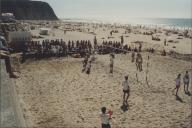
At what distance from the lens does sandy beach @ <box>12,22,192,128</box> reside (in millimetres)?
16906

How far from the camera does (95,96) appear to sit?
20938 mm

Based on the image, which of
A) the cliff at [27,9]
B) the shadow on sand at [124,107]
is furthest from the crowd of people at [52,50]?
the cliff at [27,9]

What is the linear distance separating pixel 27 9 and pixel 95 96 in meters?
137

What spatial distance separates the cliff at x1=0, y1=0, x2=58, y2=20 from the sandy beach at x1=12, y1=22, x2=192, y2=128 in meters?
116

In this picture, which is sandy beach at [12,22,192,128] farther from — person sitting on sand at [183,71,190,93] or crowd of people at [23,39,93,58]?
crowd of people at [23,39,93,58]

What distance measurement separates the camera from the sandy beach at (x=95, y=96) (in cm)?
1691

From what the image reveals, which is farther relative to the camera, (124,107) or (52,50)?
(52,50)

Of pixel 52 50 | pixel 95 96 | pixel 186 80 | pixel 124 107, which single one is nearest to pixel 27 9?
pixel 52 50

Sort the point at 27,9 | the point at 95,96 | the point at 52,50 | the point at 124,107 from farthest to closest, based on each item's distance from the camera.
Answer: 1. the point at 27,9
2. the point at 52,50
3. the point at 95,96
4. the point at 124,107

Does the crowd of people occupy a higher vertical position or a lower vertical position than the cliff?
lower

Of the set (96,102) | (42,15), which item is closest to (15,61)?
(96,102)

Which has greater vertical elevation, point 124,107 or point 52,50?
point 52,50

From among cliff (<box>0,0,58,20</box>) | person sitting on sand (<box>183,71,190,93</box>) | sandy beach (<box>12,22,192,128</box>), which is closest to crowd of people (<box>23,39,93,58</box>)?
sandy beach (<box>12,22,192,128</box>)

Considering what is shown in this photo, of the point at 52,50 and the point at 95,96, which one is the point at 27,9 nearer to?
the point at 52,50
